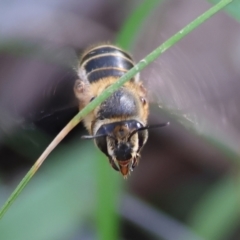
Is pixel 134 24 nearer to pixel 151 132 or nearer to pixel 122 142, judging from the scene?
pixel 122 142

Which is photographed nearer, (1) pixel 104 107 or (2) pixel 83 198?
(1) pixel 104 107

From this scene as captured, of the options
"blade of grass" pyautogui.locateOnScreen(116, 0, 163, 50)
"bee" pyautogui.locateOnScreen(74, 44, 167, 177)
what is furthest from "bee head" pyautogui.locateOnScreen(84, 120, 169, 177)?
"blade of grass" pyautogui.locateOnScreen(116, 0, 163, 50)

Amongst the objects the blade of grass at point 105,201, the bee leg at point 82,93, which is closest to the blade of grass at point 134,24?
the bee leg at point 82,93

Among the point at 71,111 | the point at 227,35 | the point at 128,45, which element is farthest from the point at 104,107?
the point at 227,35

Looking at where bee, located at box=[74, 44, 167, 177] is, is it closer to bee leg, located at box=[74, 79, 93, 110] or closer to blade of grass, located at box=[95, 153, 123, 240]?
bee leg, located at box=[74, 79, 93, 110]

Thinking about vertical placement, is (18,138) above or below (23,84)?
below

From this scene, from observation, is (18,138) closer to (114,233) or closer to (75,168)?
(75,168)
